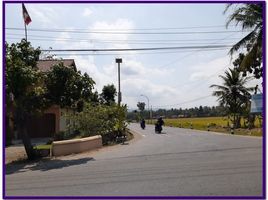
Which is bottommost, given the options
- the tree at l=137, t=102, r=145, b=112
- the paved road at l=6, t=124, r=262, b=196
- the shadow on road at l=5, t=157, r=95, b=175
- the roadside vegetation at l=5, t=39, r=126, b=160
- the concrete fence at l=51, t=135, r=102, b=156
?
the shadow on road at l=5, t=157, r=95, b=175

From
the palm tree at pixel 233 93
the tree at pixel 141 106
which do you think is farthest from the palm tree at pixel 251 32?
the tree at pixel 141 106

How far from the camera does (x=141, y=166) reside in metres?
14.7

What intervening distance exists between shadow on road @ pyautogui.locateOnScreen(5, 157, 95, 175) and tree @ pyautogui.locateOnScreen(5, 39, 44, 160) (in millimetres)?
1217

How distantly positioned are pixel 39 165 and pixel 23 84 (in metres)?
3.29

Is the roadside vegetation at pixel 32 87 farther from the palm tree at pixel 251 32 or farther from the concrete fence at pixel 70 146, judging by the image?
the palm tree at pixel 251 32

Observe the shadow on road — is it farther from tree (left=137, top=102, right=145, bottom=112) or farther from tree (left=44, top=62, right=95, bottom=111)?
tree (left=137, top=102, right=145, bottom=112)

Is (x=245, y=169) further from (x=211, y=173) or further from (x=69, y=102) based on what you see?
(x=69, y=102)

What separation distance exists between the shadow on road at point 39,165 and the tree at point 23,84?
47.9 inches

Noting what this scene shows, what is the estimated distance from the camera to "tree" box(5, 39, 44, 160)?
57.7ft

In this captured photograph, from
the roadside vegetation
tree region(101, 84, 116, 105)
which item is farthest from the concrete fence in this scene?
tree region(101, 84, 116, 105)

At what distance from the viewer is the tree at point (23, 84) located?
1758cm

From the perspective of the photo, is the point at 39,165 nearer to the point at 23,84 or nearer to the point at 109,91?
the point at 23,84

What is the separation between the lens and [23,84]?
17781 mm

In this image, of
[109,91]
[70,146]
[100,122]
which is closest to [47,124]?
[100,122]
